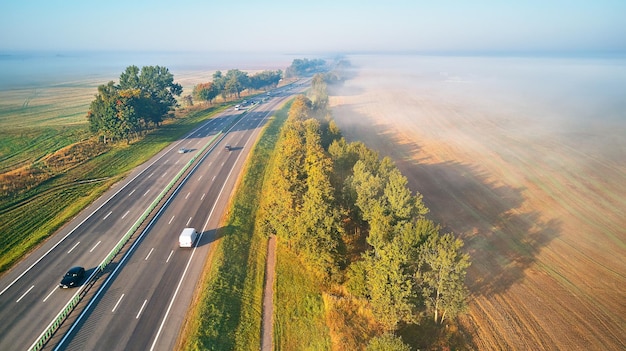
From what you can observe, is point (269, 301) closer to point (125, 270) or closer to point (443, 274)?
point (125, 270)

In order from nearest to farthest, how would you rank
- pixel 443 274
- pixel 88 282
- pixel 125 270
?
pixel 443 274
pixel 88 282
pixel 125 270

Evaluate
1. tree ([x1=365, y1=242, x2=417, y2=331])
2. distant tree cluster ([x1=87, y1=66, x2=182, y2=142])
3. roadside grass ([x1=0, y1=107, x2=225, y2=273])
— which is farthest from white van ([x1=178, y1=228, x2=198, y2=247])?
distant tree cluster ([x1=87, y1=66, x2=182, y2=142])

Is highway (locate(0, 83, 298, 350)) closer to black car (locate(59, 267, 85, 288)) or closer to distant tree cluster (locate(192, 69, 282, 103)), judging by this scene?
black car (locate(59, 267, 85, 288))

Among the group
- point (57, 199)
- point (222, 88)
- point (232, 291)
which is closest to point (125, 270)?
point (232, 291)

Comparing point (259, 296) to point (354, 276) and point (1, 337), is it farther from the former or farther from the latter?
point (1, 337)

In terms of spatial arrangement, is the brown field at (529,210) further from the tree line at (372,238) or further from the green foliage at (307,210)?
the green foliage at (307,210)

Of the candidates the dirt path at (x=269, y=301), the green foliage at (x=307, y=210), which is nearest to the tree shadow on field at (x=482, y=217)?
the green foliage at (x=307, y=210)

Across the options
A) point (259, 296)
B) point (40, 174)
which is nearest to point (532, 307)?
point (259, 296)
